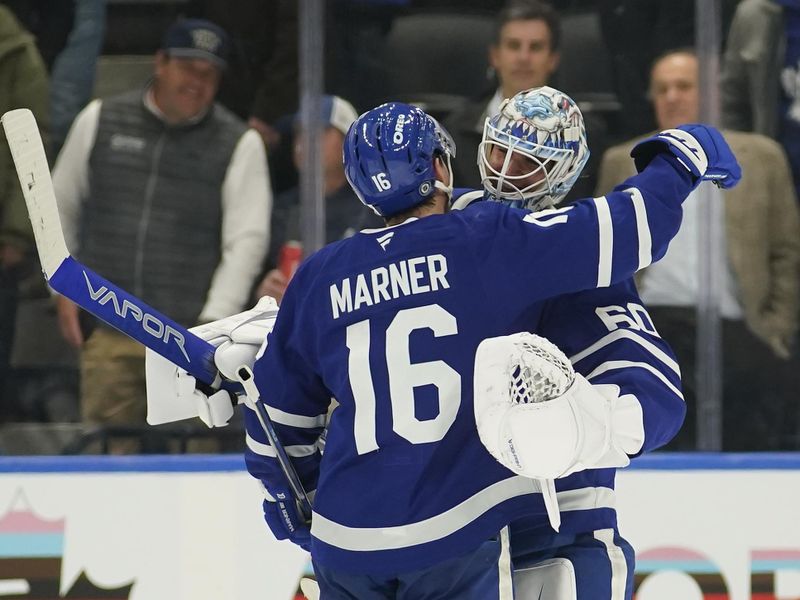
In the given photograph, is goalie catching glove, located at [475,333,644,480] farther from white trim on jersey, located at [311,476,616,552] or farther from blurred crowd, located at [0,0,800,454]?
blurred crowd, located at [0,0,800,454]

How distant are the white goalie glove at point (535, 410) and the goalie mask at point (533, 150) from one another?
14.2 inches

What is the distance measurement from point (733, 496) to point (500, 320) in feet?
4.77

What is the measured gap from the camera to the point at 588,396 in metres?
1.94

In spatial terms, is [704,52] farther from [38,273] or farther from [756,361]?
[38,273]

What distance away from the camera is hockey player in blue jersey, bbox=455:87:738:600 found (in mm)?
2021

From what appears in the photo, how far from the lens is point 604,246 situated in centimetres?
199

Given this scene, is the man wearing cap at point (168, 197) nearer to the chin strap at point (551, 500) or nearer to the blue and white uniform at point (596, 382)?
the blue and white uniform at point (596, 382)

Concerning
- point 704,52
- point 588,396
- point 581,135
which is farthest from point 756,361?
point 588,396

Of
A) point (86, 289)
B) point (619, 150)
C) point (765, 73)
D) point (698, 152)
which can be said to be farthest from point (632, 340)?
point (765, 73)

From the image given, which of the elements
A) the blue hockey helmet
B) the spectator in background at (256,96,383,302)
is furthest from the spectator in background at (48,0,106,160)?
the blue hockey helmet

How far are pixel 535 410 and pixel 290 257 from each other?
1.97m

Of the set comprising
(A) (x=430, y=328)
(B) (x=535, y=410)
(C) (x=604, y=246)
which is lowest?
(B) (x=535, y=410)

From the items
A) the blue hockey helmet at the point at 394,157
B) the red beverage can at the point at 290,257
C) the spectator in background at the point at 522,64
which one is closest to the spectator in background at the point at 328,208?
the red beverage can at the point at 290,257

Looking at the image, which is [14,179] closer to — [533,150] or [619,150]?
[619,150]
